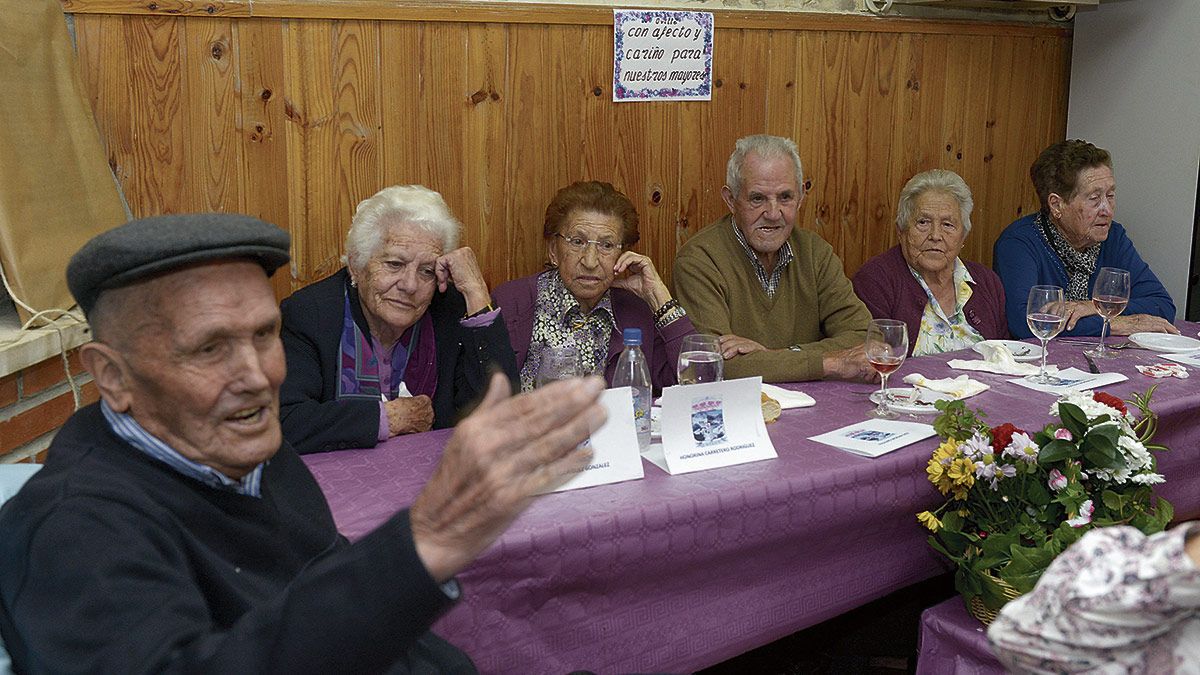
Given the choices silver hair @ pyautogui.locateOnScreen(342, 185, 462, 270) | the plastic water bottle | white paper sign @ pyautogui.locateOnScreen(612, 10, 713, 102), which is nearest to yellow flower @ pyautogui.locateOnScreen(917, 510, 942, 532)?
the plastic water bottle

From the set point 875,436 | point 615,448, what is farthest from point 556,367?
point 875,436

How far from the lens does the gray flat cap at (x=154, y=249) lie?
111 centimetres

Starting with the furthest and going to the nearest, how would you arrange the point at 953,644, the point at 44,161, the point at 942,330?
the point at 942,330
the point at 44,161
the point at 953,644

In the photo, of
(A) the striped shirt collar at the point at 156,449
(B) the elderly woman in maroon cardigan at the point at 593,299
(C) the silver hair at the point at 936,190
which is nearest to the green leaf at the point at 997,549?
(B) the elderly woman in maroon cardigan at the point at 593,299

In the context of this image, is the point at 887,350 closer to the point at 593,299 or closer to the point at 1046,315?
the point at 1046,315

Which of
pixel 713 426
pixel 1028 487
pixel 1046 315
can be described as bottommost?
pixel 1028 487

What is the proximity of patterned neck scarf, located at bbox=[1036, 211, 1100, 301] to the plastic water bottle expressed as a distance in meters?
2.23

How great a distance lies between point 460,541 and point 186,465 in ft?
1.26

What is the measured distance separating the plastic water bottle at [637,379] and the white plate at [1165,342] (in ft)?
5.73

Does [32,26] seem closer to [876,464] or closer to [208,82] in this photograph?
[208,82]

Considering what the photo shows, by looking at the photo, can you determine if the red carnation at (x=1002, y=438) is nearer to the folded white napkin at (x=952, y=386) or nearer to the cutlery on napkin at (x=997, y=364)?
the folded white napkin at (x=952, y=386)

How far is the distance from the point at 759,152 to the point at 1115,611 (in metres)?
2.43

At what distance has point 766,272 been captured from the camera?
3250 mm

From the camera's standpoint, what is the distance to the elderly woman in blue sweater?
368cm
